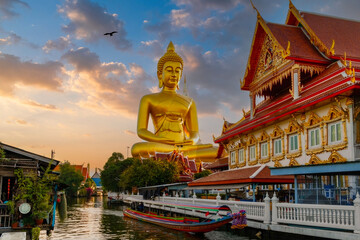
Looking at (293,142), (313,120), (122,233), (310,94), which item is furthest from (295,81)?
(122,233)

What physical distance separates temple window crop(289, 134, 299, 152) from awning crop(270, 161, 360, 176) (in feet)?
12.8

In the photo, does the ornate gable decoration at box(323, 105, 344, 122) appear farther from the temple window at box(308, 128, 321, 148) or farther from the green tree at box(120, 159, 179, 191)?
the green tree at box(120, 159, 179, 191)

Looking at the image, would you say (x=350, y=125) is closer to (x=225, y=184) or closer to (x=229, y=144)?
(x=225, y=184)

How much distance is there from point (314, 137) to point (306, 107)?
155cm

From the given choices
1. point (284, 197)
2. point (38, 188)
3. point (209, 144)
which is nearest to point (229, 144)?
point (284, 197)

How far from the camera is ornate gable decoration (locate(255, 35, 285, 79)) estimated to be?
2281 cm

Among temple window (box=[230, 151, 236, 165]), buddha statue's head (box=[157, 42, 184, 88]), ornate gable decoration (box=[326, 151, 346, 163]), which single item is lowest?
ornate gable decoration (box=[326, 151, 346, 163])

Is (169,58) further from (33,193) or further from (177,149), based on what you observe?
(33,193)

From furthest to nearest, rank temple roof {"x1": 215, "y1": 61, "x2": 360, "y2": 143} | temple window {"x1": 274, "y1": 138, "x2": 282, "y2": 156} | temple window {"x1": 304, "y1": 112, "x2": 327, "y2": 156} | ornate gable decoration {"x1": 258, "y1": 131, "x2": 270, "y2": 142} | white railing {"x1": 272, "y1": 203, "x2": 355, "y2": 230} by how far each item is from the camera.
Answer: ornate gable decoration {"x1": 258, "y1": 131, "x2": 270, "y2": 142}, temple window {"x1": 274, "y1": 138, "x2": 282, "y2": 156}, temple window {"x1": 304, "y1": 112, "x2": 327, "y2": 156}, temple roof {"x1": 215, "y1": 61, "x2": 360, "y2": 143}, white railing {"x1": 272, "y1": 203, "x2": 355, "y2": 230}

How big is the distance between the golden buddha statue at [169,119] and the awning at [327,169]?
32.8 metres

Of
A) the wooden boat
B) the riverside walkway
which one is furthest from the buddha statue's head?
the riverside walkway

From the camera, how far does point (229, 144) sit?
29094 mm

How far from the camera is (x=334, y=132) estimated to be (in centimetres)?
1742

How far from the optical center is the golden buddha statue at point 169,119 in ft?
161
